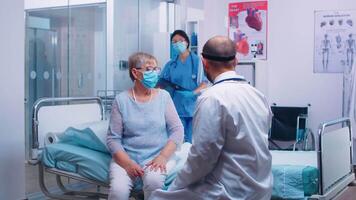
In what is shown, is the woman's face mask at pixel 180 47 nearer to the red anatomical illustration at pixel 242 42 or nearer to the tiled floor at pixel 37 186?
the tiled floor at pixel 37 186

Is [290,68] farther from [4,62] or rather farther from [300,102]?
[4,62]

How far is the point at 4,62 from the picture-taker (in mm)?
3479

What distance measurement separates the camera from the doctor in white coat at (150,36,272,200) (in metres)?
1.75

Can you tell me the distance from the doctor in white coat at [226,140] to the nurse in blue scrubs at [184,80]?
2.24 m

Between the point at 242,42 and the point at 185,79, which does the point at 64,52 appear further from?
the point at 242,42

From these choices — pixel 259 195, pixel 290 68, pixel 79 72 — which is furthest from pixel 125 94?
pixel 290 68

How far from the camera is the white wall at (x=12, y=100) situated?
11.4 ft

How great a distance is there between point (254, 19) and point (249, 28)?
0.13 meters

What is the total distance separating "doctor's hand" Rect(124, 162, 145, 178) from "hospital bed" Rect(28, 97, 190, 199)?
0.11 m

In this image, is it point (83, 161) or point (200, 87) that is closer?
point (83, 161)

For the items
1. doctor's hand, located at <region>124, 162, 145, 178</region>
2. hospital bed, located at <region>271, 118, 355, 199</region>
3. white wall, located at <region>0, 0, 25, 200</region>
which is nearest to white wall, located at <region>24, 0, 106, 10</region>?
white wall, located at <region>0, 0, 25, 200</region>

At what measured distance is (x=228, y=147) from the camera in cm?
180

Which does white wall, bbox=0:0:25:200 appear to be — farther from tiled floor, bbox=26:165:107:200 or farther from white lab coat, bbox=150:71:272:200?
white lab coat, bbox=150:71:272:200

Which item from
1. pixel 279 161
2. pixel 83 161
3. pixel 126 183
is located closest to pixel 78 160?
pixel 83 161
